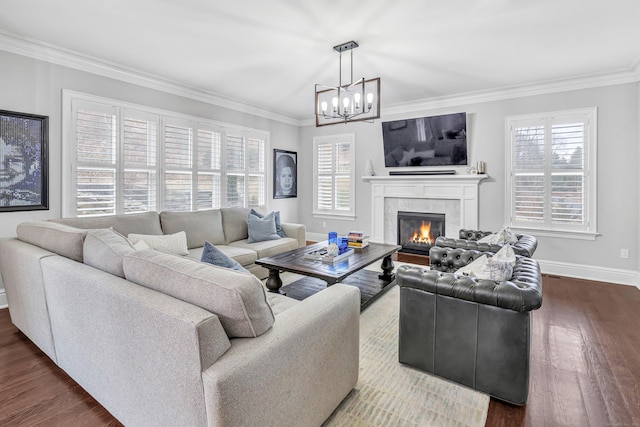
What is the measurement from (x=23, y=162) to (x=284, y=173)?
4179mm

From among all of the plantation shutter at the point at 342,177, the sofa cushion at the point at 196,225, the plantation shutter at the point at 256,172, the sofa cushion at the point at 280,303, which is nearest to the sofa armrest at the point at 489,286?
the sofa cushion at the point at 280,303

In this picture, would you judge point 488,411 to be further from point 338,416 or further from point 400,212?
point 400,212

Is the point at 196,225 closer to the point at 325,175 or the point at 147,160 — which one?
the point at 147,160

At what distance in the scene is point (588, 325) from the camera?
9.80ft

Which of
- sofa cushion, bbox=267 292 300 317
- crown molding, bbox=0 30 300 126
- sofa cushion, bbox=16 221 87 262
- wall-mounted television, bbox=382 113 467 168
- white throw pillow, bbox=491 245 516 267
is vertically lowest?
sofa cushion, bbox=267 292 300 317

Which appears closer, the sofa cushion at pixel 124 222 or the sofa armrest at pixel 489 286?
the sofa armrest at pixel 489 286

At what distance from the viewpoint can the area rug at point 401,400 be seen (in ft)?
5.80

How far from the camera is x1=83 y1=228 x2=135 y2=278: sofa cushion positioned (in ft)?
5.60

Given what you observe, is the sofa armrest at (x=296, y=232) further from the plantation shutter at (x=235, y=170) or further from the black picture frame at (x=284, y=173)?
the black picture frame at (x=284, y=173)

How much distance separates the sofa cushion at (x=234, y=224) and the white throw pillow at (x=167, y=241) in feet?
2.75

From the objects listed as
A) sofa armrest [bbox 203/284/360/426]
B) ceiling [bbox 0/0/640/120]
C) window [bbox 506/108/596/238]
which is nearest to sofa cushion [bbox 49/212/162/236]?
ceiling [bbox 0/0/640/120]

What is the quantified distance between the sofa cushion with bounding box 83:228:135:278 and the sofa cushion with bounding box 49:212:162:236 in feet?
5.41

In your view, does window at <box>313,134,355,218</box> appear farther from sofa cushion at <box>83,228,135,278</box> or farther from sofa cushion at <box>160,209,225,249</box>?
sofa cushion at <box>83,228,135,278</box>

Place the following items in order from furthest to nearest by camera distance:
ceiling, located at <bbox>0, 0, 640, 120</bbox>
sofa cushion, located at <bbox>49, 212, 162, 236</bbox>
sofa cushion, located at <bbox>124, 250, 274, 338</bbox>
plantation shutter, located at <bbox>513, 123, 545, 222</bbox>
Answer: plantation shutter, located at <bbox>513, 123, 545, 222</bbox>, sofa cushion, located at <bbox>49, 212, 162, 236</bbox>, ceiling, located at <bbox>0, 0, 640, 120</bbox>, sofa cushion, located at <bbox>124, 250, 274, 338</bbox>
